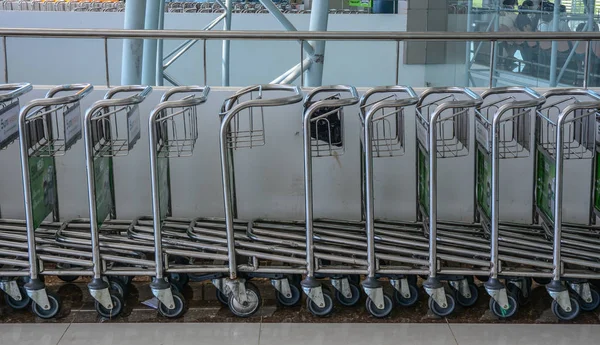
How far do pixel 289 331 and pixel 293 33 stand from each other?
5.16 ft

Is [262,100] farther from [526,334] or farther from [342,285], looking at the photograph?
[526,334]

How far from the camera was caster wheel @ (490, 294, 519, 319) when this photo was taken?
354 cm

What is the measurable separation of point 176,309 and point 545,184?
70.6 inches

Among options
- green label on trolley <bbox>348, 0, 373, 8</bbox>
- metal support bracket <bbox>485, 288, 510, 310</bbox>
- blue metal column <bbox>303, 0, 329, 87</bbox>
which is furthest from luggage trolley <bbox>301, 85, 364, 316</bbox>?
green label on trolley <bbox>348, 0, 373, 8</bbox>

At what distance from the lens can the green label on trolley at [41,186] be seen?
347 cm

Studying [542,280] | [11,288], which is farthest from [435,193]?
[11,288]

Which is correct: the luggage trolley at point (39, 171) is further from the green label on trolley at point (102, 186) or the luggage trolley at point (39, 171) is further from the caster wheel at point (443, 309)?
the caster wheel at point (443, 309)

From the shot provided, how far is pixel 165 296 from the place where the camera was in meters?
3.51

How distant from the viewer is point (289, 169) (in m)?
4.46

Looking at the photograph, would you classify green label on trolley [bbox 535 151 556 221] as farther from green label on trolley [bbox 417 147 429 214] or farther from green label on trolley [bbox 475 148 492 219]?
green label on trolley [bbox 417 147 429 214]

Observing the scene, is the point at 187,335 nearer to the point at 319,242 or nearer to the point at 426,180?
the point at 319,242

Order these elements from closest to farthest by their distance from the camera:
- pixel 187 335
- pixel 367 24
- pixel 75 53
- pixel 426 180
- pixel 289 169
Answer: pixel 187 335 → pixel 426 180 → pixel 289 169 → pixel 75 53 → pixel 367 24

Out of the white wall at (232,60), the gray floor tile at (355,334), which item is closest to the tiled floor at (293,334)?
the gray floor tile at (355,334)

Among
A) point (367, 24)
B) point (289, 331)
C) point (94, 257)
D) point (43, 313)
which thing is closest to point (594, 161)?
point (289, 331)
